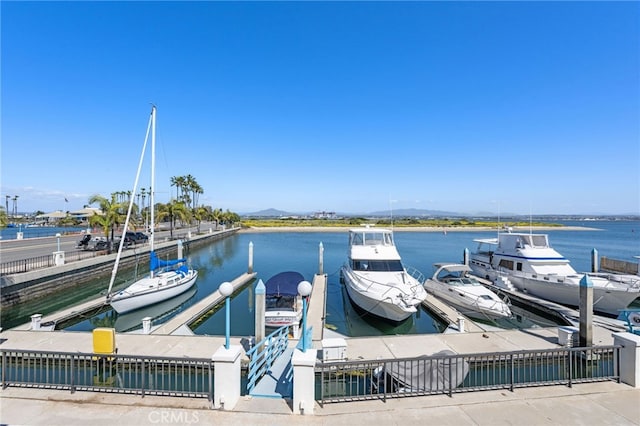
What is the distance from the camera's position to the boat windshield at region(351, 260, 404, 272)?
17.1 m

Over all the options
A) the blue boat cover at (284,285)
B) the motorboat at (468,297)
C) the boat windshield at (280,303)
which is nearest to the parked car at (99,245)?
the blue boat cover at (284,285)

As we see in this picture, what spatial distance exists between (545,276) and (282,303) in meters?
16.6

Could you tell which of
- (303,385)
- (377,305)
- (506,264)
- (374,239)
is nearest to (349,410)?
(303,385)

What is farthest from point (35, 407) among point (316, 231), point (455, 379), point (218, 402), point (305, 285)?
point (316, 231)

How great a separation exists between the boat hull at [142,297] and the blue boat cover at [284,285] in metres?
6.87

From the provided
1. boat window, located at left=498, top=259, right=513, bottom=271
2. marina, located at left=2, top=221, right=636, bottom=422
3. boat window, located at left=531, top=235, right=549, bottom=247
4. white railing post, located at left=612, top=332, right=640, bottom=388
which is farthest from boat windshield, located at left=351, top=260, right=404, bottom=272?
boat window, located at left=531, top=235, right=549, bottom=247

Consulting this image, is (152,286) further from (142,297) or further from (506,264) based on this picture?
(506,264)

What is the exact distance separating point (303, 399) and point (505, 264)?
21.3m

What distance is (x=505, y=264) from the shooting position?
71.3ft

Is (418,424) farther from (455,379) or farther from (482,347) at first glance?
(482,347)

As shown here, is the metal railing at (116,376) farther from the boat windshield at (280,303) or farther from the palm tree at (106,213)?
the palm tree at (106,213)

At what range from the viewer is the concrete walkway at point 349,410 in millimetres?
A: 5371

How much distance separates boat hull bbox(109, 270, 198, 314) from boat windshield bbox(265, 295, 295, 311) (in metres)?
7.64

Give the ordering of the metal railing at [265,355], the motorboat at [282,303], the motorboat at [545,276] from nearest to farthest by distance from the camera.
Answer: the metal railing at [265,355], the motorboat at [282,303], the motorboat at [545,276]
